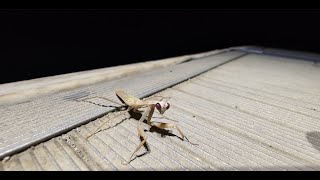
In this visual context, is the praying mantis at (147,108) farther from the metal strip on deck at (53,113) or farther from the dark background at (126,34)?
the dark background at (126,34)

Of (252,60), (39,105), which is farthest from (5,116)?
(252,60)

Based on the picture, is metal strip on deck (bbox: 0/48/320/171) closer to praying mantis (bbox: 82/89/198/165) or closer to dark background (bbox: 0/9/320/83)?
praying mantis (bbox: 82/89/198/165)

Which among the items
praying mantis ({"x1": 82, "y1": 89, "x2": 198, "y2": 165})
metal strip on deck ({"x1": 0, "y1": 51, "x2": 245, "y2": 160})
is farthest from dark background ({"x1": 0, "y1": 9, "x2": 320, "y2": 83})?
praying mantis ({"x1": 82, "y1": 89, "x2": 198, "y2": 165})

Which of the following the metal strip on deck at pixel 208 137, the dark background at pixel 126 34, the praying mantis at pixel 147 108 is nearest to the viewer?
the metal strip on deck at pixel 208 137

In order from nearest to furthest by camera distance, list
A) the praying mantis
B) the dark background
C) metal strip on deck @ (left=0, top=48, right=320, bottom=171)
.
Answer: metal strip on deck @ (left=0, top=48, right=320, bottom=171) < the praying mantis < the dark background

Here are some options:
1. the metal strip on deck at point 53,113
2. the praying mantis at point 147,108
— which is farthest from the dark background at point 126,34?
the praying mantis at point 147,108

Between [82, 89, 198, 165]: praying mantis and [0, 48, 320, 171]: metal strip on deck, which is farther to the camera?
A: [82, 89, 198, 165]: praying mantis

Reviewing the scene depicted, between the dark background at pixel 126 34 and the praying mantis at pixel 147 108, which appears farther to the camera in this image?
the dark background at pixel 126 34

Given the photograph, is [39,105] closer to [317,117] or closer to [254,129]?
[254,129]
